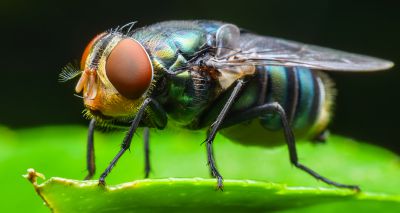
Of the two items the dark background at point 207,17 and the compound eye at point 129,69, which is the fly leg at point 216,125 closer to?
the compound eye at point 129,69

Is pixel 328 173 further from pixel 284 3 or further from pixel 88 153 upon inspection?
pixel 284 3

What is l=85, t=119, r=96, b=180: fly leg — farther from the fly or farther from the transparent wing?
the transparent wing

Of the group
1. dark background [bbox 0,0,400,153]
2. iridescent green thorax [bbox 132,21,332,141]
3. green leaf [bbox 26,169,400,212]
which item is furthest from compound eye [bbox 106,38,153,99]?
dark background [bbox 0,0,400,153]

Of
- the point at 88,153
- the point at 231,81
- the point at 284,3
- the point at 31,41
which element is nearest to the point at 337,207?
the point at 231,81

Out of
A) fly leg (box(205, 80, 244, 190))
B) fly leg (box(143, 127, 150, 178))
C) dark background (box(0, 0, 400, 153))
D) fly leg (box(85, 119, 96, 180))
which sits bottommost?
dark background (box(0, 0, 400, 153))

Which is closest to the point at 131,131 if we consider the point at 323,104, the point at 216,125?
the point at 216,125

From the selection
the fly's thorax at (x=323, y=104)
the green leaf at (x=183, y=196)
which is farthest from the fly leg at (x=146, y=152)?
the green leaf at (x=183, y=196)
